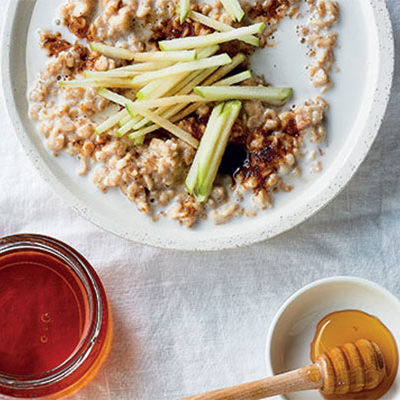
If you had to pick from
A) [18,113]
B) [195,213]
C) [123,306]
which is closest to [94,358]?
[123,306]

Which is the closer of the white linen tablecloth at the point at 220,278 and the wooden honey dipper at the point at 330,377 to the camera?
the wooden honey dipper at the point at 330,377

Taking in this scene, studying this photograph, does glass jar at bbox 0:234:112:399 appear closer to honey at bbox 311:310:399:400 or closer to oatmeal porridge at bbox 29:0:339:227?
oatmeal porridge at bbox 29:0:339:227

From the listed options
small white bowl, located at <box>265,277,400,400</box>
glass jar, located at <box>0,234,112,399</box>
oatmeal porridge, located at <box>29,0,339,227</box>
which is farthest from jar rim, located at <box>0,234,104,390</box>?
small white bowl, located at <box>265,277,400,400</box>

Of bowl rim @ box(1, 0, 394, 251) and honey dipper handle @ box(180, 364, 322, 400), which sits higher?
bowl rim @ box(1, 0, 394, 251)

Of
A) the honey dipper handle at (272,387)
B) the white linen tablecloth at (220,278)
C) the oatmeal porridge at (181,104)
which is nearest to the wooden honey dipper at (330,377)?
the honey dipper handle at (272,387)

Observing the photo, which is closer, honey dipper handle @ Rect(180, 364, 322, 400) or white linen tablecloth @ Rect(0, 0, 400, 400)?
honey dipper handle @ Rect(180, 364, 322, 400)

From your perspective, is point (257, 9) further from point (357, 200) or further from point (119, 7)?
point (357, 200)

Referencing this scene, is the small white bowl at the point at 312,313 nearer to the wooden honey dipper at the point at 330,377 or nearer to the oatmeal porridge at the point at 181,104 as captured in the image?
the wooden honey dipper at the point at 330,377
